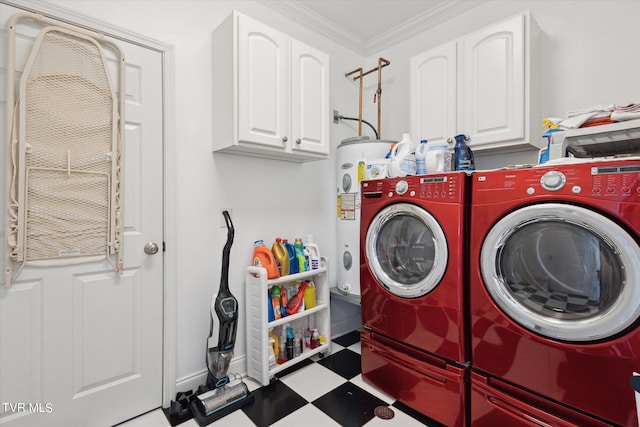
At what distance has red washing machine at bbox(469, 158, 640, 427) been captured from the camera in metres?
1.05

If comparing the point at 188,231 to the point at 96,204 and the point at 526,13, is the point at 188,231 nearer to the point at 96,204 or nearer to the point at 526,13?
the point at 96,204

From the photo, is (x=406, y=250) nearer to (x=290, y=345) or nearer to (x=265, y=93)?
(x=290, y=345)

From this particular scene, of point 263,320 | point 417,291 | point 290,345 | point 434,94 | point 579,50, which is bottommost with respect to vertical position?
point 290,345

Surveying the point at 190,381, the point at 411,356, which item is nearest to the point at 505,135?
the point at 411,356

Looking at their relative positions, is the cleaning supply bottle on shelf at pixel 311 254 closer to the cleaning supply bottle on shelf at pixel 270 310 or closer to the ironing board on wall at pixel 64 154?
the cleaning supply bottle on shelf at pixel 270 310

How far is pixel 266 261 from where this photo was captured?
1.99 metres

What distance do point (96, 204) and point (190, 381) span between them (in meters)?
1.14

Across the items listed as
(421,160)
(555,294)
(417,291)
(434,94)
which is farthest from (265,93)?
(555,294)

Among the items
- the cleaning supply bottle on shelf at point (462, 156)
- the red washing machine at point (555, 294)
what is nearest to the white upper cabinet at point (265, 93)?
the cleaning supply bottle on shelf at point (462, 156)

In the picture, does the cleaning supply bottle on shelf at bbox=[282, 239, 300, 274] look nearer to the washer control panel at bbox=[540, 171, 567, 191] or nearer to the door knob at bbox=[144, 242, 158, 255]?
the door knob at bbox=[144, 242, 158, 255]

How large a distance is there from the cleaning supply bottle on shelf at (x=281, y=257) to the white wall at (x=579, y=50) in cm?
125

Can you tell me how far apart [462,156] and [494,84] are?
0.47 m

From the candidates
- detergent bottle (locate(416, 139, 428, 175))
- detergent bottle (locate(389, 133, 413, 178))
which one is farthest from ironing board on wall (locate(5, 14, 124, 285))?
detergent bottle (locate(416, 139, 428, 175))

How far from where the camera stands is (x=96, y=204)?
1484 millimetres
